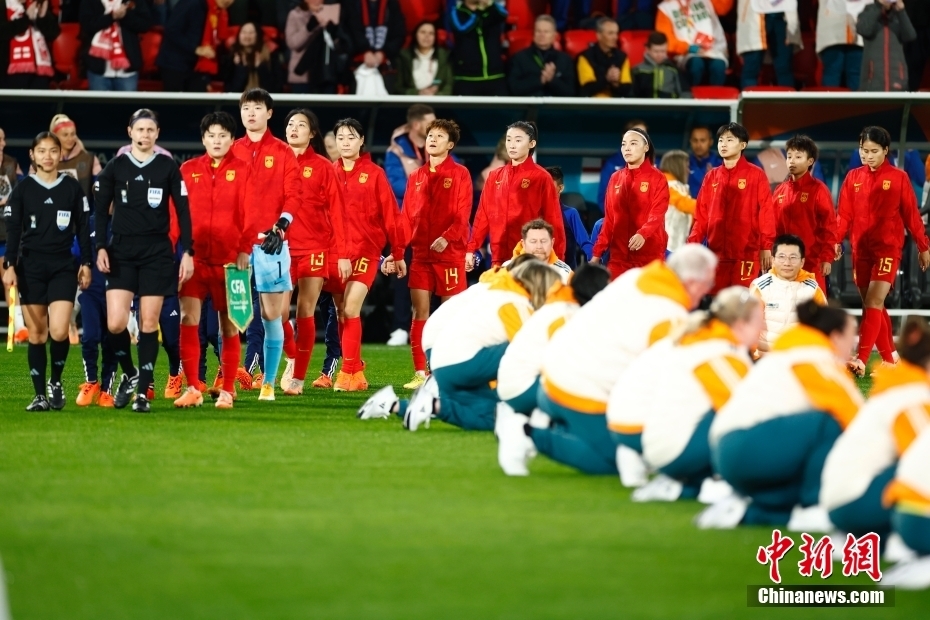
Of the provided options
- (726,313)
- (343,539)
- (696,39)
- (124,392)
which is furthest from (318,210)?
(696,39)

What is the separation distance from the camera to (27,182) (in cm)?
1139

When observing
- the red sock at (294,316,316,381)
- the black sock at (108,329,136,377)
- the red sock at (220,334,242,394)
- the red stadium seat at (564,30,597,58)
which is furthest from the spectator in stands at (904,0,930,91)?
the black sock at (108,329,136,377)

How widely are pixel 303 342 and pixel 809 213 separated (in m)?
4.87

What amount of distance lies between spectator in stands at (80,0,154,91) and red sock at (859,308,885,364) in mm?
9266

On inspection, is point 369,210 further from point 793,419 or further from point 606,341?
point 793,419

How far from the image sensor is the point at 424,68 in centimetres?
1948

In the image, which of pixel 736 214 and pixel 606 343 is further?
pixel 736 214

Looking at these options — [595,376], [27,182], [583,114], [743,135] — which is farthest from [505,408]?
[583,114]

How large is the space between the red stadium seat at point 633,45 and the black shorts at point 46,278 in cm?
1127

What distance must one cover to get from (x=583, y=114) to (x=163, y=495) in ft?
40.7

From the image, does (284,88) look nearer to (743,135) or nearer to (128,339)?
(743,135)

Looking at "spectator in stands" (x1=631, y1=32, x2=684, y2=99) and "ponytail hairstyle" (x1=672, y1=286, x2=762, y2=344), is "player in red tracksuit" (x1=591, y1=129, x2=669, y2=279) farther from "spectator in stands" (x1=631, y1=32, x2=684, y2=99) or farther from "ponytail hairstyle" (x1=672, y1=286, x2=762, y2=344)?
"ponytail hairstyle" (x1=672, y1=286, x2=762, y2=344)

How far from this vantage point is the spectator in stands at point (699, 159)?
715 inches

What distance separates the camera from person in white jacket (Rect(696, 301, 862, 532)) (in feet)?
20.9
